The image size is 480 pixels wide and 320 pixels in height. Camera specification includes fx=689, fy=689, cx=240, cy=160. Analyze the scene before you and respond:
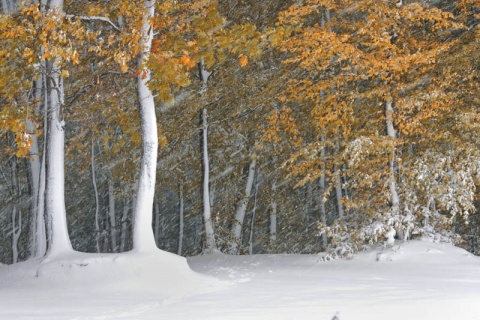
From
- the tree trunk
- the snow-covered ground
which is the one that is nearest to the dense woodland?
the tree trunk

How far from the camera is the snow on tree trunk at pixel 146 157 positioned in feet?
45.7

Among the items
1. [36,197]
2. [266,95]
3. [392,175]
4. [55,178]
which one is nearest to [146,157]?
[55,178]

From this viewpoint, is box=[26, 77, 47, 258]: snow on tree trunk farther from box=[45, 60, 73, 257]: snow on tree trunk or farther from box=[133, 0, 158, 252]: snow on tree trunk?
box=[133, 0, 158, 252]: snow on tree trunk

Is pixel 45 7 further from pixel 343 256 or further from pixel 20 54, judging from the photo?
pixel 343 256

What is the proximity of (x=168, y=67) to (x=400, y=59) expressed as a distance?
18.3 ft

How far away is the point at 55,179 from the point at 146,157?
1994 mm

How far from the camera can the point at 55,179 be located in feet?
47.1

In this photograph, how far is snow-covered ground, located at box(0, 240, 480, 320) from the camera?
9023 millimetres

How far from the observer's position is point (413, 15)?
53.1 feet

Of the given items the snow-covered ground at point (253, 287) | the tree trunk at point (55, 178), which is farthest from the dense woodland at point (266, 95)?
the snow-covered ground at point (253, 287)

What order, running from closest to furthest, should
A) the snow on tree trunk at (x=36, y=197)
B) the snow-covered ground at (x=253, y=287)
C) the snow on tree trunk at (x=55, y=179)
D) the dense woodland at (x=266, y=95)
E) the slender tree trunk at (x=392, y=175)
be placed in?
1. the snow-covered ground at (x=253, y=287)
2. the dense woodland at (x=266, y=95)
3. the snow on tree trunk at (x=55, y=179)
4. the snow on tree trunk at (x=36, y=197)
5. the slender tree trunk at (x=392, y=175)

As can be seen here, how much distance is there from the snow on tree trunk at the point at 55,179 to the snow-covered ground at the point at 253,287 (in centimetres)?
70

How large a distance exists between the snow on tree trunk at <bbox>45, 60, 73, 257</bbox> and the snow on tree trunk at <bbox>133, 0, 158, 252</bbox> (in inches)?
61.8

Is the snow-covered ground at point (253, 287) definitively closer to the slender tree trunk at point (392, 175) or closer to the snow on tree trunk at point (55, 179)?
the snow on tree trunk at point (55, 179)
